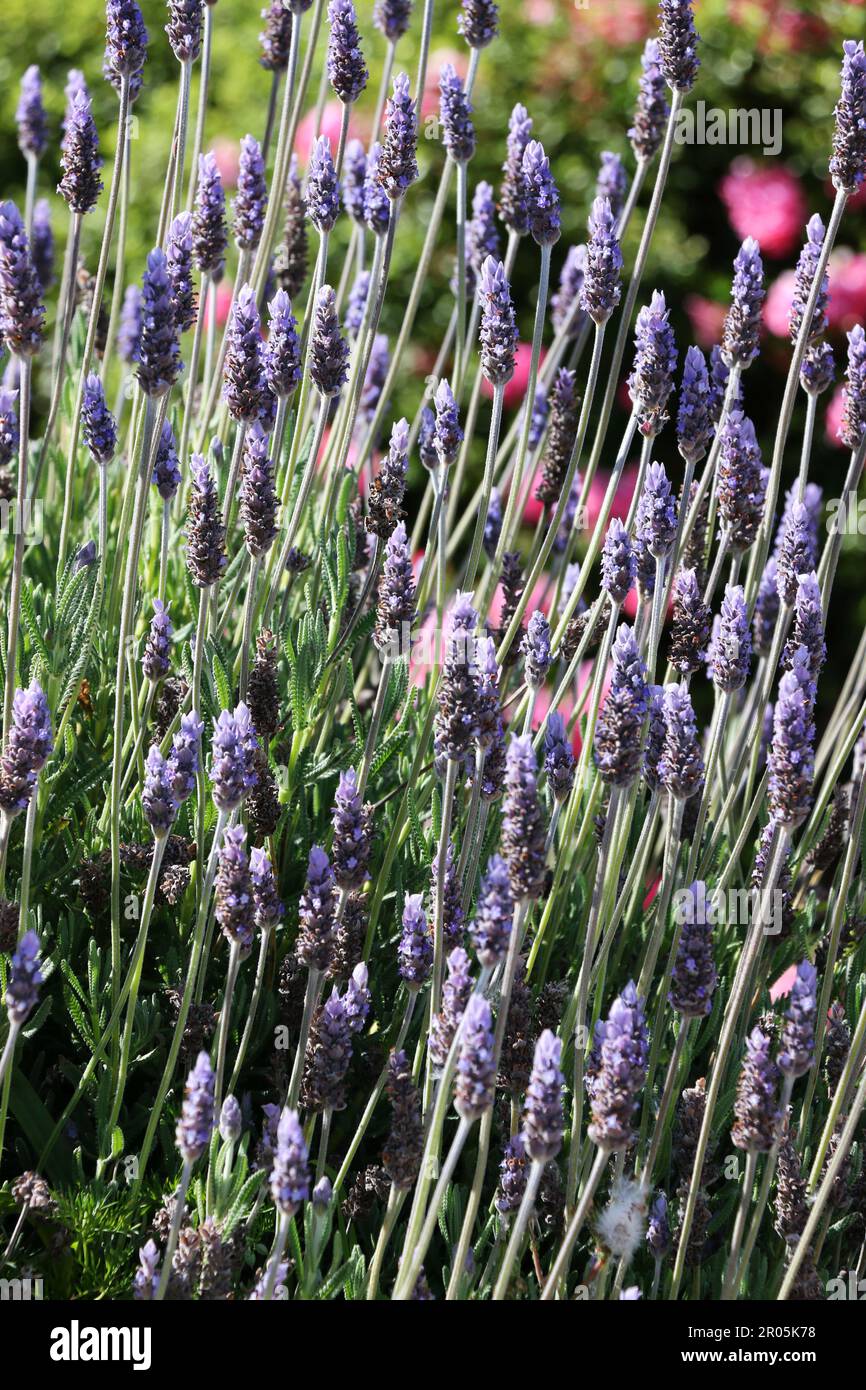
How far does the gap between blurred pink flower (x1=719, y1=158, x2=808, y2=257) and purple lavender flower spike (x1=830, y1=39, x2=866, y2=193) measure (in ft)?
9.69

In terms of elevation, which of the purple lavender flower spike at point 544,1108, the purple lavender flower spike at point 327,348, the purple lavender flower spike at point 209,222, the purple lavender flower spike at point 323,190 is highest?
the purple lavender flower spike at point 323,190

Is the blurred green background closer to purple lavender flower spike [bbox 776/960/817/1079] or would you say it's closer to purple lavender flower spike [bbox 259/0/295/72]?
purple lavender flower spike [bbox 259/0/295/72]

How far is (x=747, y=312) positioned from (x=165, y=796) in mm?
1150

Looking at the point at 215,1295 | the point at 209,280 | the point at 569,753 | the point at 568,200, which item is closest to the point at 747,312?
the point at 569,753

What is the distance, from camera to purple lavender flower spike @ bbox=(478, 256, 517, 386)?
2.13 metres

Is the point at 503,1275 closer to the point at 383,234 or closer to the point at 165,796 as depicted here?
the point at 165,796

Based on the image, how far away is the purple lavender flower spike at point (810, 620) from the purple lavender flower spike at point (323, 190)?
0.91m

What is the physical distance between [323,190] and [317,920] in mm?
1186

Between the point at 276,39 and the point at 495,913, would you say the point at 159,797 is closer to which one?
the point at 495,913

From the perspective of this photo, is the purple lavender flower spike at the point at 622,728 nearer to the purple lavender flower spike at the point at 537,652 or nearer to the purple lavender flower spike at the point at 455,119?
the purple lavender flower spike at the point at 537,652

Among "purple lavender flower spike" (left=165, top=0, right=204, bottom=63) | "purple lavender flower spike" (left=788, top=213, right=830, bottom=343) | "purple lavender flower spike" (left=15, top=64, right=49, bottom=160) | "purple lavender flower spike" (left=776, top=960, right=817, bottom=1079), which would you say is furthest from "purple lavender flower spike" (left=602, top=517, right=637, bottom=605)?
"purple lavender flower spike" (left=15, top=64, right=49, bottom=160)

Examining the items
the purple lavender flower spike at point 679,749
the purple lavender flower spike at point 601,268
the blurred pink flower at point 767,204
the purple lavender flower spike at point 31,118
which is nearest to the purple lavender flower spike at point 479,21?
the purple lavender flower spike at point 601,268

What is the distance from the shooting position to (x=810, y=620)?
2.01 meters

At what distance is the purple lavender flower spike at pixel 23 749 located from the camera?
1.66 meters
